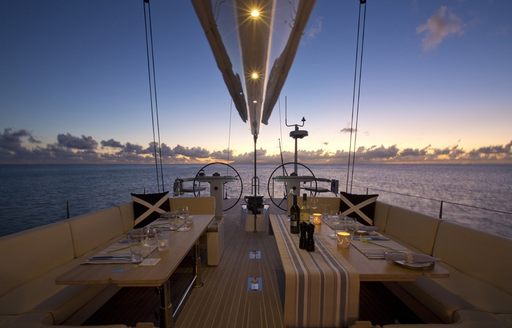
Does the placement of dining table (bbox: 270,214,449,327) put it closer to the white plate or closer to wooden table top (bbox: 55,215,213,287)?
the white plate

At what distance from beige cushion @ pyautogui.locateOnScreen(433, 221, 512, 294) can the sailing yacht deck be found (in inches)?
22.0

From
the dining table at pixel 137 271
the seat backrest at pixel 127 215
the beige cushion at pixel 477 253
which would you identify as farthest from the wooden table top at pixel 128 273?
the beige cushion at pixel 477 253

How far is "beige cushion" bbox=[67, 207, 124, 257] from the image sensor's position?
6.46 ft

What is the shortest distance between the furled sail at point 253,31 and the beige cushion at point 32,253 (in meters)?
2.00

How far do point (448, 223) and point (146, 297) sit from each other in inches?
109

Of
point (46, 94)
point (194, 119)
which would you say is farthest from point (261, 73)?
point (46, 94)

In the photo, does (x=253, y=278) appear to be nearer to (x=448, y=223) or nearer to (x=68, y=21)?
(x=448, y=223)

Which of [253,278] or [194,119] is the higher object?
[194,119]

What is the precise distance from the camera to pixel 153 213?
2.85m

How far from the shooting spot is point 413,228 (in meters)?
2.17

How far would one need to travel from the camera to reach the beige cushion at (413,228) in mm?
1967

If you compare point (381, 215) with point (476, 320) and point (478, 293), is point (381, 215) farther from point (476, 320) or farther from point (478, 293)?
point (476, 320)

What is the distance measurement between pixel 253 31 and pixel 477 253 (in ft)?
7.29

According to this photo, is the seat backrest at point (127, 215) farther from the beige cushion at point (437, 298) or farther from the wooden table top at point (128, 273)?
the beige cushion at point (437, 298)
